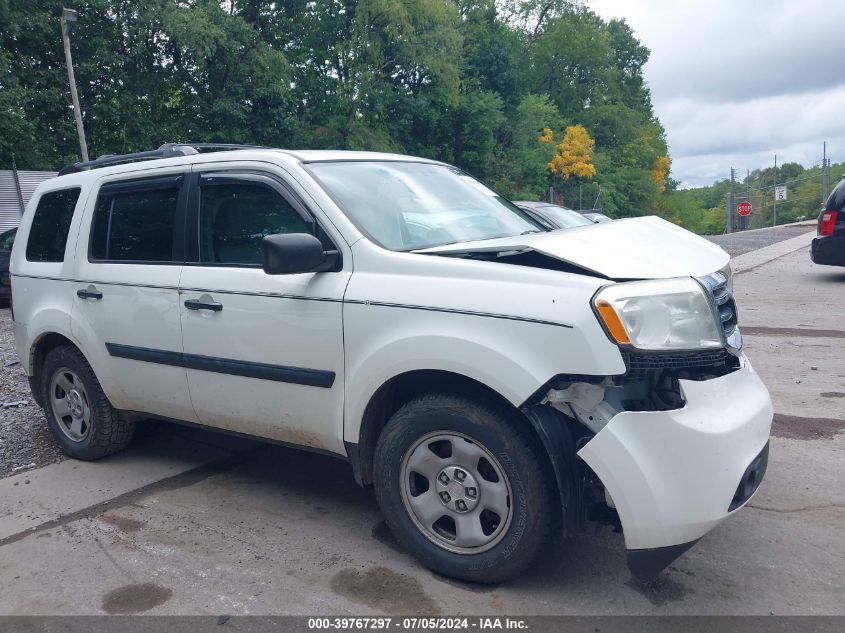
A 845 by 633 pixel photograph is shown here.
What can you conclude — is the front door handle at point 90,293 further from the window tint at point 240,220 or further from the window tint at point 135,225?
the window tint at point 240,220

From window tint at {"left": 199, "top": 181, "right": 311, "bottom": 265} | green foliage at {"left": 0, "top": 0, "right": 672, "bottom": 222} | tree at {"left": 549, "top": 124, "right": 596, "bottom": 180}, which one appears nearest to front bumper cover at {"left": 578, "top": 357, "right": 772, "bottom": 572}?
window tint at {"left": 199, "top": 181, "right": 311, "bottom": 265}

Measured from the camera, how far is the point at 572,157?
166 feet

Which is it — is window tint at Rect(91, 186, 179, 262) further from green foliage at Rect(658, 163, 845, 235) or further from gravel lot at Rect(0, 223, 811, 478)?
green foliage at Rect(658, 163, 845, 235)

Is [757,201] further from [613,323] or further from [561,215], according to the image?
[613,323]

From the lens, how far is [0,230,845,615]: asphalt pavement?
3.08 meters

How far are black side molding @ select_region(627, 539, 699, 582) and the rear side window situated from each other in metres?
2.83

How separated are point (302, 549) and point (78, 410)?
7.00 ft

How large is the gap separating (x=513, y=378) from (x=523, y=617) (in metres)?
0.91

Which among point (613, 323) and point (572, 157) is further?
point (572, 157)

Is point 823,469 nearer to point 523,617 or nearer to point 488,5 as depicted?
point 523,617

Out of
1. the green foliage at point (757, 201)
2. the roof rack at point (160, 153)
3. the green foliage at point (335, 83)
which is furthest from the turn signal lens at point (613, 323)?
the green foliage at point (757, 201)

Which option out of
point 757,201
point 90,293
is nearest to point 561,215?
point 90,293

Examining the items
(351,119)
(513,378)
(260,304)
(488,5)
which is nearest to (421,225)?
(260,304)

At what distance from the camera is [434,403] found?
315 centimetres
